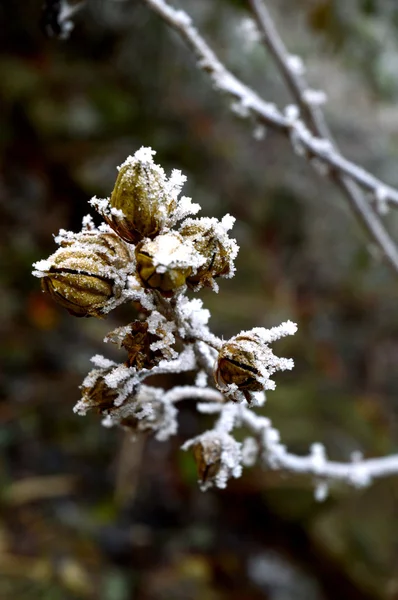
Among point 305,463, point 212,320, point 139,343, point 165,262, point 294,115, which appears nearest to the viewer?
point 165,262

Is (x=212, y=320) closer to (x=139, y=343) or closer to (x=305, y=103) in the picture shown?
(x=305, y=103)

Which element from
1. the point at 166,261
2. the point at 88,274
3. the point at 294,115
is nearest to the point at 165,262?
the point at 166,261

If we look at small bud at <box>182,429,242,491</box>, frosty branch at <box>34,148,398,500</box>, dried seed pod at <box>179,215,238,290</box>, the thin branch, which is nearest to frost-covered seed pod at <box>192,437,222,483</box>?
small bud at <box>182,429,242,491</box>

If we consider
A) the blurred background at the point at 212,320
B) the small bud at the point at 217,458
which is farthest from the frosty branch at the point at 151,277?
the blurred background at the point at 212,320

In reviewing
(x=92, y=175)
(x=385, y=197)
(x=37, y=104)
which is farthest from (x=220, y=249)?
(x=37, y=104)

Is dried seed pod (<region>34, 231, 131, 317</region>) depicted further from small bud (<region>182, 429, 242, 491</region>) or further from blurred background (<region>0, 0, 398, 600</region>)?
blurred background (<region>0, 0, 398, 600</region>)

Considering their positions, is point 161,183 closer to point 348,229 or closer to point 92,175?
point 92,175

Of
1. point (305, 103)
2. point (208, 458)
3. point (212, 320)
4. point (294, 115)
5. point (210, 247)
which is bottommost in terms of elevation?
point (208, 458)

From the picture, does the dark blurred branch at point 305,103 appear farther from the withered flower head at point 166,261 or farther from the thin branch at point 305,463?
the withered flower head at point 166,261
